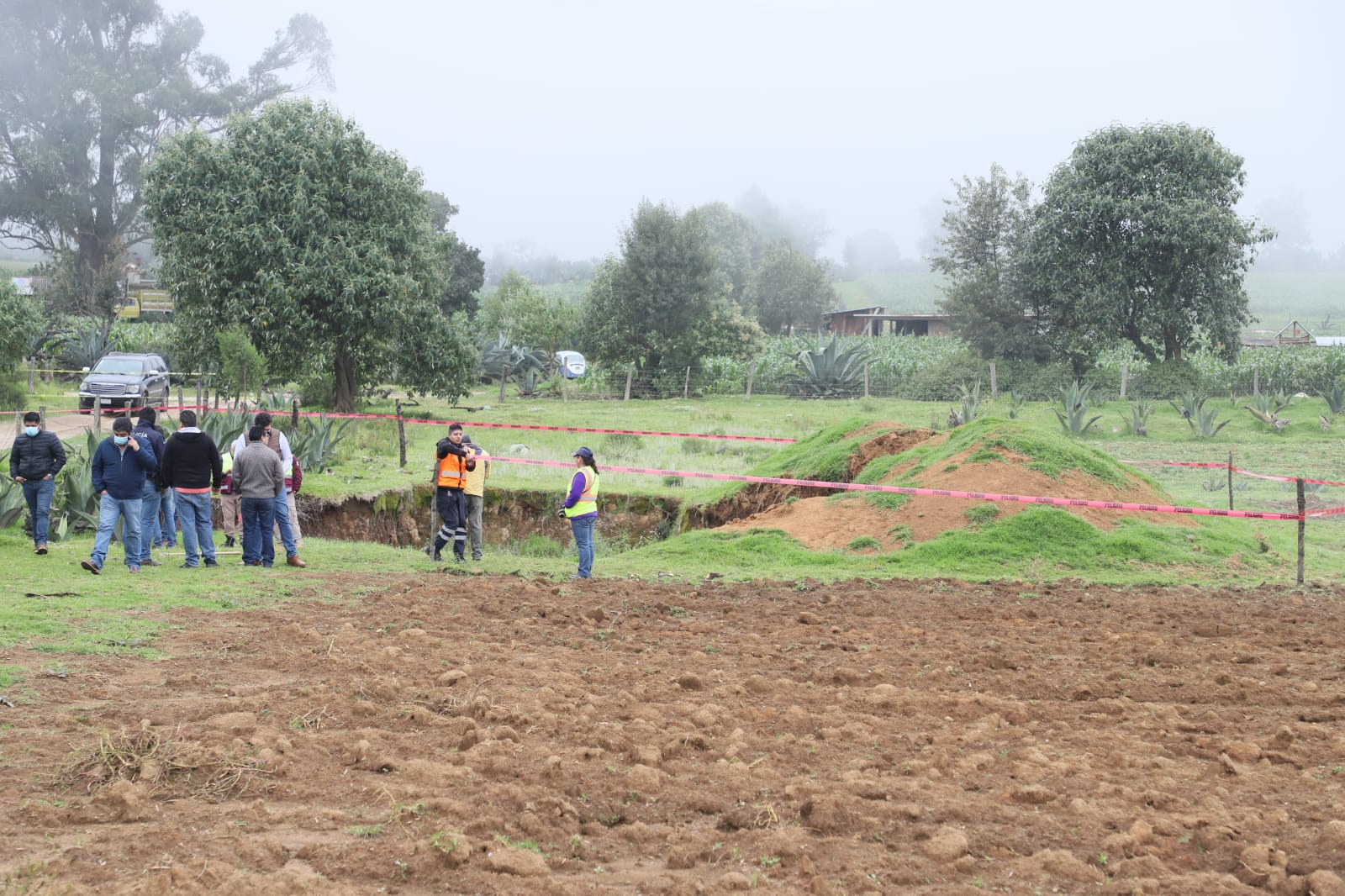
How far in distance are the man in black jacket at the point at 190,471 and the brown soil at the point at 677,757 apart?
2418mm

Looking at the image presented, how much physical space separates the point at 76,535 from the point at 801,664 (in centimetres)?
962

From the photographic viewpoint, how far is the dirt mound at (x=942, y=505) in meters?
13.4

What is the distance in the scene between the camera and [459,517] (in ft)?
42.6

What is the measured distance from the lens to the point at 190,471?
11461 millimetres

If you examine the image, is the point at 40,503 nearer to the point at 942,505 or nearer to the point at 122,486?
the point at 122,486

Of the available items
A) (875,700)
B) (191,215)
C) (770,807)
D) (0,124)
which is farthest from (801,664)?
(0,124)

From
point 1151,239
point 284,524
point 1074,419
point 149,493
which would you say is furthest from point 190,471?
point 1151,239

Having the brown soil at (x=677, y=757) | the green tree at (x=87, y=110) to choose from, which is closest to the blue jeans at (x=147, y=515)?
the brown soil at (x=677, y=757)

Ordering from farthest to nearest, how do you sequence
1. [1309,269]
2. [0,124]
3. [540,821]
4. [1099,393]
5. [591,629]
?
[1309,269] < [0,124] < [1099,393] < [591,629] < [540,821]

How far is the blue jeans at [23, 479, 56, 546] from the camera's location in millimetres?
12023

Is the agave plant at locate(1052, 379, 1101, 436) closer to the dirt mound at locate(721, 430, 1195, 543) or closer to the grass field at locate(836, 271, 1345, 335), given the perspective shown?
the dirt mound at locate(721, 430, 1195, 543)

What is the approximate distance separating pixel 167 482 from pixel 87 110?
6068 centimetres

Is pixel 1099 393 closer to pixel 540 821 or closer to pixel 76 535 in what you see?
pixel 76 535

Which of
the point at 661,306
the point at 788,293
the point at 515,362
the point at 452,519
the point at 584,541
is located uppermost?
the point at 788,293
